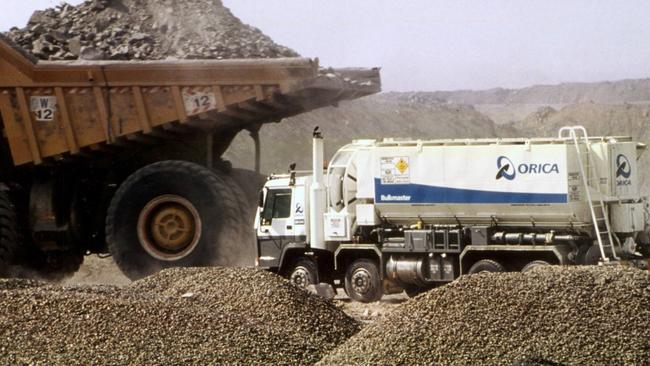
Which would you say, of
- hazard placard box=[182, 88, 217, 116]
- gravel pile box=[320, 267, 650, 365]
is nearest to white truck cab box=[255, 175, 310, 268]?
hazard placard box=[182, 88, 217, 116]

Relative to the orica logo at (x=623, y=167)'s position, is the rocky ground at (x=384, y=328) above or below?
below

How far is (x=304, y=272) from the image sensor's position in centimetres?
1778

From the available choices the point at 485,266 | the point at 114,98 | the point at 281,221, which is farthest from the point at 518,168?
the point at 114,98

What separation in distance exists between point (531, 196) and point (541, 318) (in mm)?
6449

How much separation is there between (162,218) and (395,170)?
351cm

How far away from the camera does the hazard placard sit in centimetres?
1661

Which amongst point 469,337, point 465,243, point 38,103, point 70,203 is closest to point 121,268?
point 70,203

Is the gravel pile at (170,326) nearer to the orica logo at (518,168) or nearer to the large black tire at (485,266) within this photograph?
the large black tire at (485,266)

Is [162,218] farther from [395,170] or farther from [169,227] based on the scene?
[395,170]

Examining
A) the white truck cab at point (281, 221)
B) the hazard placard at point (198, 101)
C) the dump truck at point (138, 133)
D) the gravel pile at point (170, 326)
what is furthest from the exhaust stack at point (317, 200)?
the gravel pile at point (170, 326)

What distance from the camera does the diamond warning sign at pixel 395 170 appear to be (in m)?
17.0

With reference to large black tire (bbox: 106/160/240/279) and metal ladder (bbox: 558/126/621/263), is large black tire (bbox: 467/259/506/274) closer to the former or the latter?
metal ladder (bbox: 558/126/621/263)

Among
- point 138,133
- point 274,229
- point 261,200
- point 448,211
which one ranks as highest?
point 138,133

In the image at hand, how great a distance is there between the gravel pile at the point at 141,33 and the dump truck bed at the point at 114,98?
40.8 inches
